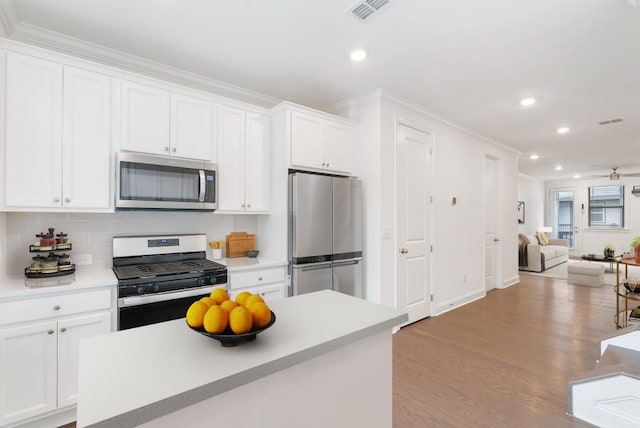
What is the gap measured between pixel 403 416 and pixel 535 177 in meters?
10.8

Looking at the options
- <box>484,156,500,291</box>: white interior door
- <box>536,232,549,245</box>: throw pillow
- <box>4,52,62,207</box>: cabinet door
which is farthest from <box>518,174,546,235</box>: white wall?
<box>4,52,62,207</box>: cabinet door

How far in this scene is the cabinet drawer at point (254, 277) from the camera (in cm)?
261

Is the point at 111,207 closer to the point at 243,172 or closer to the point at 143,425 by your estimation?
the point at 243,172

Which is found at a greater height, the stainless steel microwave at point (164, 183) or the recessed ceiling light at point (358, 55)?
the recessed ceiling light at point (358, 55)

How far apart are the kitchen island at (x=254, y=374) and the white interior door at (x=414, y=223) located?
2405mm

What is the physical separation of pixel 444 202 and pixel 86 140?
Result: 13.3 feet

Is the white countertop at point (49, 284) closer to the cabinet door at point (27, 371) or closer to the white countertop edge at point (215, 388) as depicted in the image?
the cabinet door at point (27, 371)

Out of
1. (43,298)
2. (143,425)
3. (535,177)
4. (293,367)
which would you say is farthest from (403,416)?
(535,177)

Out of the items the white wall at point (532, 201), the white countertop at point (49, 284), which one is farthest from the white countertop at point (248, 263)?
→ the white wall at point (532, 201)

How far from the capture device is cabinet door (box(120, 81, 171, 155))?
2328 mm

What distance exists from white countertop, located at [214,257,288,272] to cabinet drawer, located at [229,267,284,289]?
45 mm

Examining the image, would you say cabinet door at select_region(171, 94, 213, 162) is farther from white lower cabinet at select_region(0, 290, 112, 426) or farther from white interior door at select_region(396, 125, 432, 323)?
white interior door at select_region(396, 125, 432, 323)

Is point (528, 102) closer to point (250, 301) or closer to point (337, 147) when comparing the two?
point (337, 147)

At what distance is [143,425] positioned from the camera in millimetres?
750
